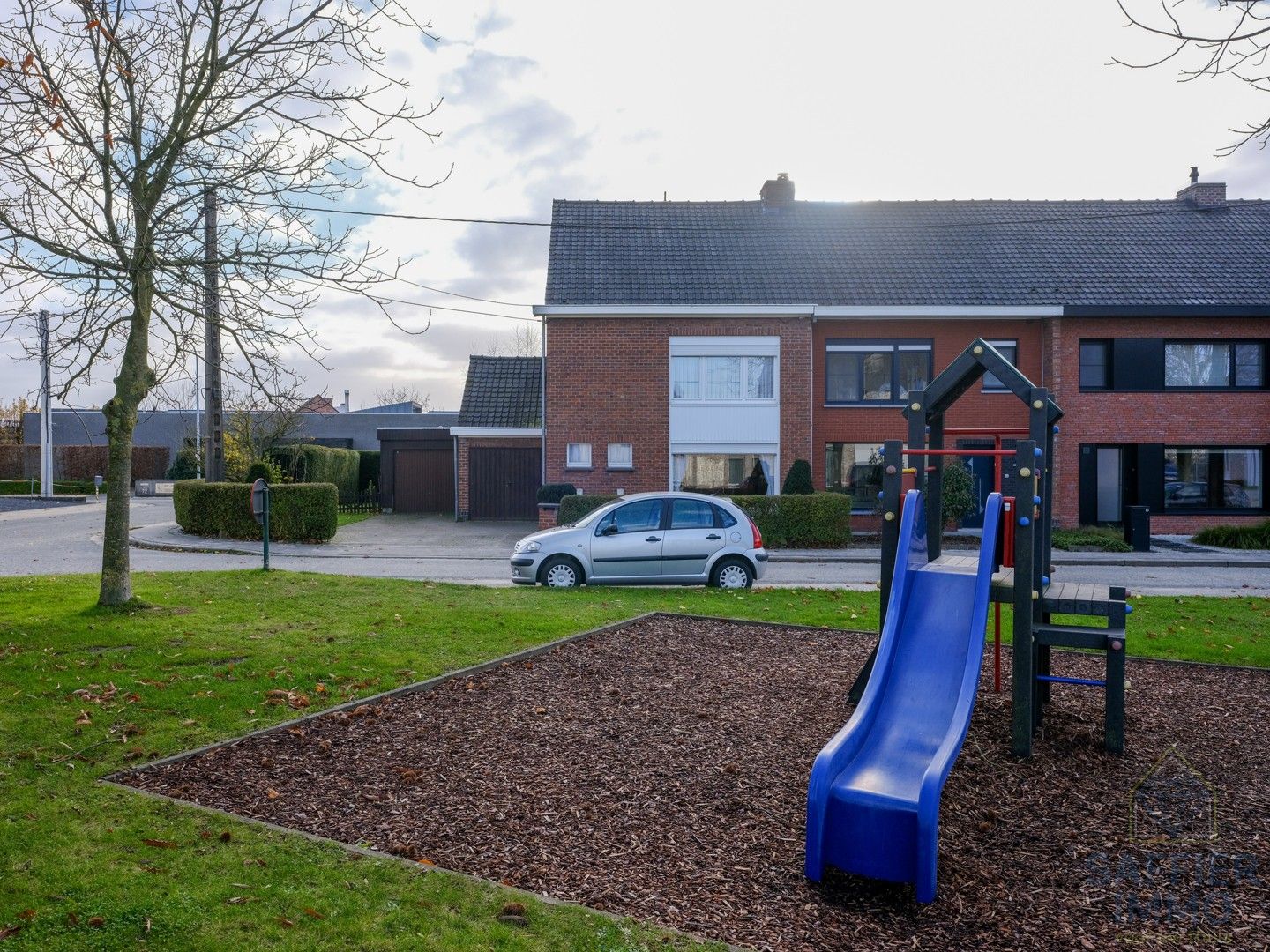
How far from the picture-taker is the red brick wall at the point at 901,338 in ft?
81.4

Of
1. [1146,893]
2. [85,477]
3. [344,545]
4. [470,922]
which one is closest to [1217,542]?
[344,545]

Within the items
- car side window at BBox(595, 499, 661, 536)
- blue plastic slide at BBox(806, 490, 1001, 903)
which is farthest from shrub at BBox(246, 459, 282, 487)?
blue plastic slide at BBox(806, 490, 1001, 903)

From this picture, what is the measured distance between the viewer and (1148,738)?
20.0 feet

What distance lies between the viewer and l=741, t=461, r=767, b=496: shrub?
24188 millimetres

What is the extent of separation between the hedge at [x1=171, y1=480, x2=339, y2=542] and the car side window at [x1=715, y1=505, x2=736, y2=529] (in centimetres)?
1151

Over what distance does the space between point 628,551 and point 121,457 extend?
628cm

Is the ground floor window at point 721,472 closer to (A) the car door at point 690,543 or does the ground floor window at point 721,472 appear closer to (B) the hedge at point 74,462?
(A) the car door at point 690,543

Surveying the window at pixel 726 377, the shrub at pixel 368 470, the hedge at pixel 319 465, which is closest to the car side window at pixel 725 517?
the window at pixel 726 377

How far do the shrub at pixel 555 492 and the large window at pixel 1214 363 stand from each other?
15584 millimetres

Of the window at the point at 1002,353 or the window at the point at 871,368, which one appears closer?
the window at the point at 1002,353

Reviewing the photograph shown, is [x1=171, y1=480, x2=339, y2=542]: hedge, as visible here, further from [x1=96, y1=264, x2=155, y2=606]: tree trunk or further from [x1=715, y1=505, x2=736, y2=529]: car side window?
[x1=96, y1=264, x2=155, y2=606]: tree trunk

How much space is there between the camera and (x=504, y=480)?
28.6m

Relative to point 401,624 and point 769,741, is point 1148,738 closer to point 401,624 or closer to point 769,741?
point 769,741

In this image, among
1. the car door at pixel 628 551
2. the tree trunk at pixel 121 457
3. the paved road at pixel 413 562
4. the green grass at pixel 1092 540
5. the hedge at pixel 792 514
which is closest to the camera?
the tree trunk at pixel 121 457
